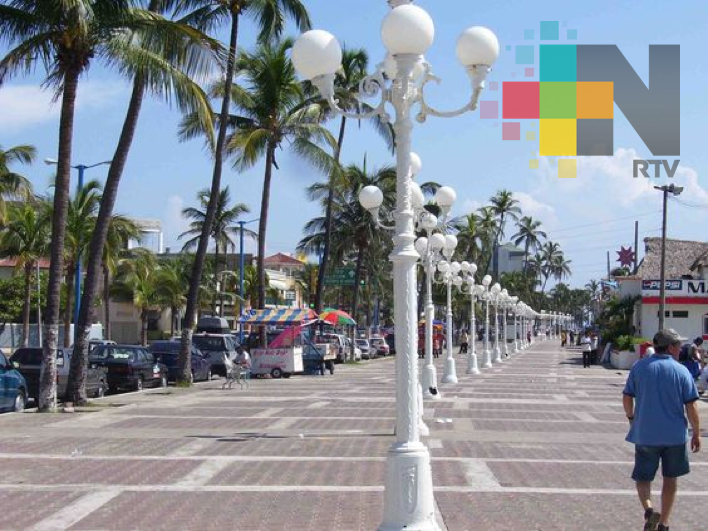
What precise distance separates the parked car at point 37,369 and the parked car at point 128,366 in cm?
259

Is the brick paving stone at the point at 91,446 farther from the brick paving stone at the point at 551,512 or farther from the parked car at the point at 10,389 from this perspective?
the brick paving stone at the point at 551,512

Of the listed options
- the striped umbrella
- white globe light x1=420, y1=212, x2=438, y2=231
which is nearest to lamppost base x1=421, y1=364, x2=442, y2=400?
white globe light x1=420, y1=212, x2=438, y2=231

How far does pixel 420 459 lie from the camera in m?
7.82

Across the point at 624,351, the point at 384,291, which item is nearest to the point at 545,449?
the point at 624,351

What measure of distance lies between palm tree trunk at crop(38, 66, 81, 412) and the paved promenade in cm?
95

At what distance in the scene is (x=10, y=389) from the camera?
65.5 ft

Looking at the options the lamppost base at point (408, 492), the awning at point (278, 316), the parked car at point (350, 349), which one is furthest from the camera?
the parked car at point (350, 349)

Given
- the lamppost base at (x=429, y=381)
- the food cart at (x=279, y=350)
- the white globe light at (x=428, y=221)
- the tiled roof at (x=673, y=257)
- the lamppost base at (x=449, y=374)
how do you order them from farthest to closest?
the tiled roof at (x=673, y=257), the food cart at (x=279, y=350), the lamppost base at (x=449, y=374), the lamppost base at (x=429, y=381), the white globe light at (x=428, y=221)

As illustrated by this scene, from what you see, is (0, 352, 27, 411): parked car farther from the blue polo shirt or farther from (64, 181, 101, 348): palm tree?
(64, 181, 101, 348): palm tree

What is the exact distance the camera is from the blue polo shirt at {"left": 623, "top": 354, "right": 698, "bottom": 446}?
25.8 feet

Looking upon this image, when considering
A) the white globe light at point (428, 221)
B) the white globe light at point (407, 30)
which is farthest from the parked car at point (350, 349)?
the white globe light at point (407, 30)

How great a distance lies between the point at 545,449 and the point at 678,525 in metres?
5.61

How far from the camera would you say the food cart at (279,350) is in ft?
118

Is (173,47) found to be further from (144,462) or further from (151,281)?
(151,281)
